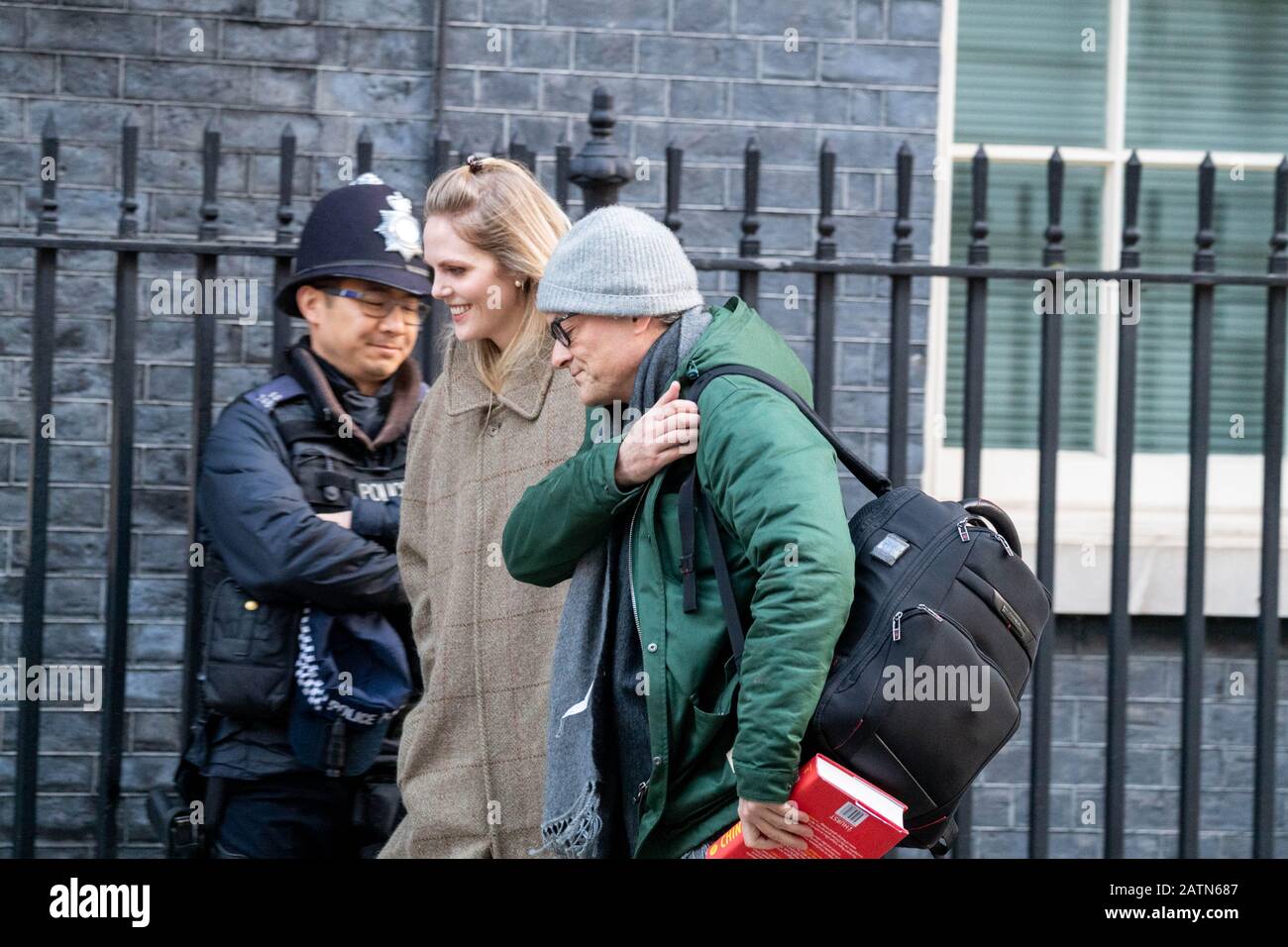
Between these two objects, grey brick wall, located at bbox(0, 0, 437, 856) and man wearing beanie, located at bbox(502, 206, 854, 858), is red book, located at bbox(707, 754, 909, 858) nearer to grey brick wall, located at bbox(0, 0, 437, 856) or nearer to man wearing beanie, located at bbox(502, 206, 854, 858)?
man wearing beanie, located at bbox(502, 206, 854, 858)

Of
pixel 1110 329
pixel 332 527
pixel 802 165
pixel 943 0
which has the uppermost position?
pixel 943 0

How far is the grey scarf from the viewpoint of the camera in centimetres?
286

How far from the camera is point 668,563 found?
279cm

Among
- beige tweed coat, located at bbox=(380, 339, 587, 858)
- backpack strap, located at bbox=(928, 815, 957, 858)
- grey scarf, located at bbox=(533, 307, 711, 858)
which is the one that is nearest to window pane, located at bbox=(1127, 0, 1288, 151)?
beige tweed coat, located at bbox=(380, 339, 587, 858)

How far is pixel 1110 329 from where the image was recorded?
5598 millimetres

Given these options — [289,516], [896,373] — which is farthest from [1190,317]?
[289,516]

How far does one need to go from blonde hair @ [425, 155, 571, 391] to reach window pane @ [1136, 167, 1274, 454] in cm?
308

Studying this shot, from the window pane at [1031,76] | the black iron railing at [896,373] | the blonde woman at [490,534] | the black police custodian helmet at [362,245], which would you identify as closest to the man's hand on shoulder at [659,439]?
the blonde woman at [490,534]

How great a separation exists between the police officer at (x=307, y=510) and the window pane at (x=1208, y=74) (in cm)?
328

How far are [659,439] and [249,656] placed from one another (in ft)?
3.89

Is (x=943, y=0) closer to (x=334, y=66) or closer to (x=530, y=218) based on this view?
(x=334, y=66)

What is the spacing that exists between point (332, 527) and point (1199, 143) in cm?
383
